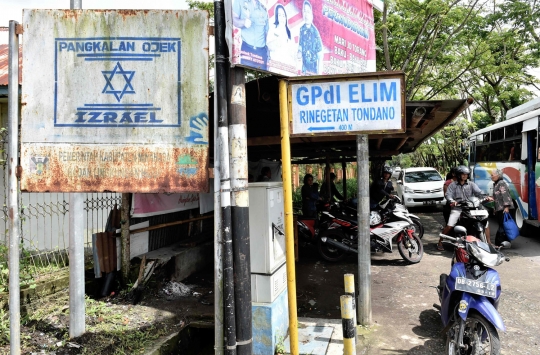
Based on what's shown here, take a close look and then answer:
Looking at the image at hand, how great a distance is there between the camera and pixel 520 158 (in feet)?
31.9

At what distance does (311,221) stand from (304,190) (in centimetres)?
113

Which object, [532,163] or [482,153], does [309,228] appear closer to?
[532,163]

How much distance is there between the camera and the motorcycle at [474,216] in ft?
23.9

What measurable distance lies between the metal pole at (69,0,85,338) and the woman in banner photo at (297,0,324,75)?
2.23 meters

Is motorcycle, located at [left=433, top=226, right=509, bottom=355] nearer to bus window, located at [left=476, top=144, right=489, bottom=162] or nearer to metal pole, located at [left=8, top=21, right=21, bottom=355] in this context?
metal pole, located at [left=8, top=21, right=21, bottom=355]

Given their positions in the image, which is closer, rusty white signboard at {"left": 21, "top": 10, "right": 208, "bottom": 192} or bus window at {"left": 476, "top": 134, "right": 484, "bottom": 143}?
rusty white signboard at {"left": 21, "top": 10, "right": 208, "bottom": 192}

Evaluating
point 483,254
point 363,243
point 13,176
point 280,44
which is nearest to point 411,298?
point 363,243

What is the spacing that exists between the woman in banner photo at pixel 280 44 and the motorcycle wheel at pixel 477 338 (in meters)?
2.72

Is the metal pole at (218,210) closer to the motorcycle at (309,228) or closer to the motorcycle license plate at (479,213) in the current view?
the motorcycle at (309,228)

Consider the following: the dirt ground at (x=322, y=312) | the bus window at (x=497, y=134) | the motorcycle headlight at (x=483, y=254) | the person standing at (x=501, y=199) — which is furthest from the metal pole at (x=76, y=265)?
the bus window at (x=497, y=134)

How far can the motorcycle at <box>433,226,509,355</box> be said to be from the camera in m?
3.47

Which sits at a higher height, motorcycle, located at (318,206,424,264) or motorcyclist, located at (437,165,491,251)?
motorcyclist, located at (437,165,491,251)

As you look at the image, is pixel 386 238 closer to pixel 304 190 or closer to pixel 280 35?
pixel 304 190

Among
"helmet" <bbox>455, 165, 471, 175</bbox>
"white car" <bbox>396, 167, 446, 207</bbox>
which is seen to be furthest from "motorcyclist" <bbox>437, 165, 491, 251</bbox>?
"white car" <bbox>396, 167, 446, 207</bbox>
